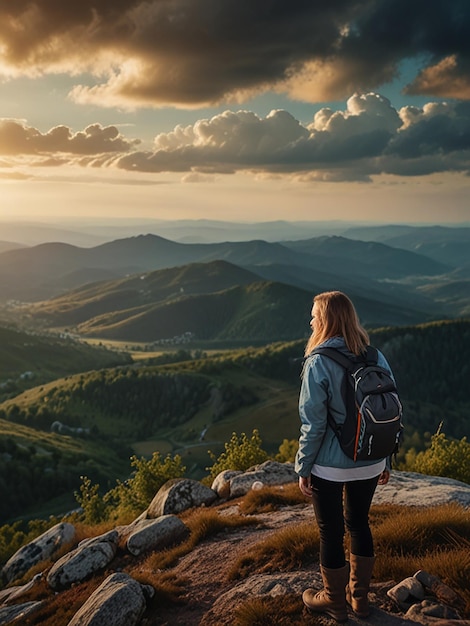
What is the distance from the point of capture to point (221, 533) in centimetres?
1609

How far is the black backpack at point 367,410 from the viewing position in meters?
7.89

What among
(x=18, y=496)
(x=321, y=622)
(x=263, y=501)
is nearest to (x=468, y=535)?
(x=321, y=622)

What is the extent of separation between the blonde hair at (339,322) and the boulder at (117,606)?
7.46 metres

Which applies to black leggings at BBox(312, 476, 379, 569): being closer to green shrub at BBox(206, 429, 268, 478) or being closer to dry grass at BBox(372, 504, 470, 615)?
dry grass at BBox(372, 504, 470, 615)

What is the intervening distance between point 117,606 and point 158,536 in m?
5.40

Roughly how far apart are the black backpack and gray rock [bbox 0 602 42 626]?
38.7ft

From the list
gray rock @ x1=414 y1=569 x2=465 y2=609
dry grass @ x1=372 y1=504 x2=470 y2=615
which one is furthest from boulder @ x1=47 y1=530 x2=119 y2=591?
gray rock @ x1=414 y1=569 x2=465 y2=609

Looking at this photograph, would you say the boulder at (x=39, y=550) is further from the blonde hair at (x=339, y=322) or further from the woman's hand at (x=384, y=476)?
the blonde hair at (x=339, y=322)

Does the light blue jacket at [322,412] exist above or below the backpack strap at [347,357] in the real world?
below

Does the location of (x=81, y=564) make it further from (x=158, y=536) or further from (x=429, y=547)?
(x=429, y=547)

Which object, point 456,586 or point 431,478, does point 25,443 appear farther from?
point 456,586

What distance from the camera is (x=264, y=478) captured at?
80.7 ft

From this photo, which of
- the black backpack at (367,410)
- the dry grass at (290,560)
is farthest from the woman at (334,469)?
the dry grass at (290,560)

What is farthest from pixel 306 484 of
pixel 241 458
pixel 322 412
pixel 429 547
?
pixel 241 458
